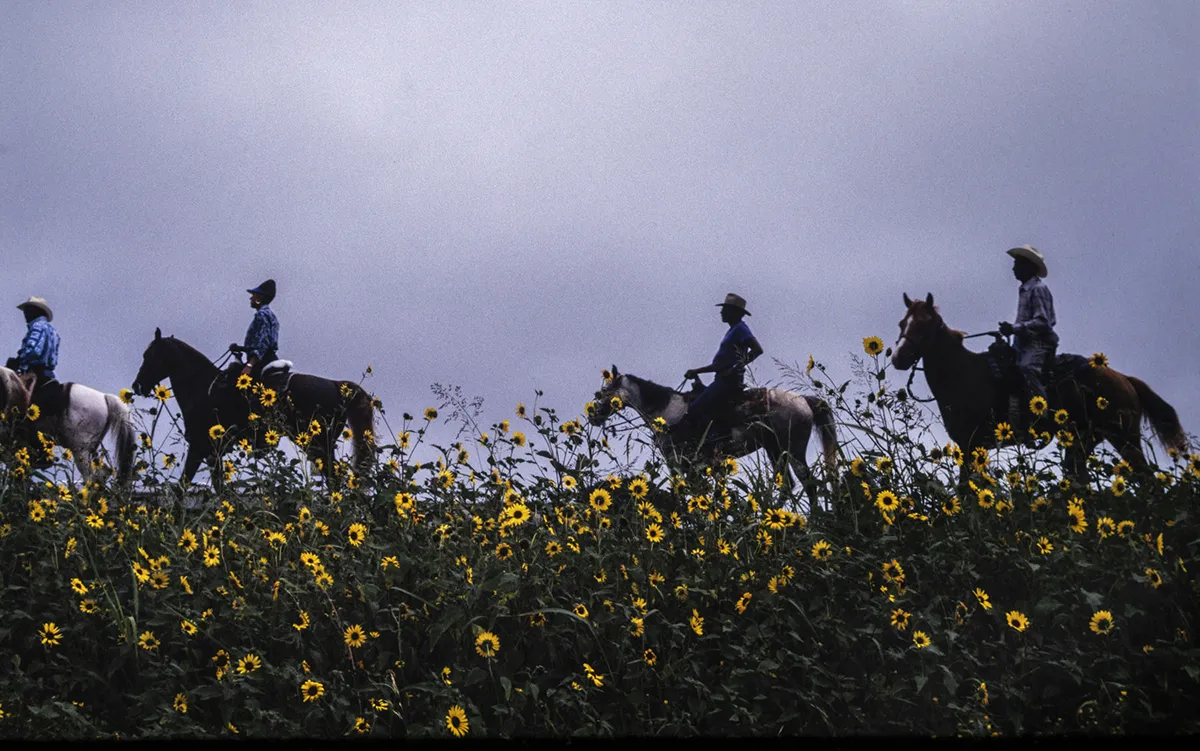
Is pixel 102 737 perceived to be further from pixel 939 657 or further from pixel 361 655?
pixel 939 657

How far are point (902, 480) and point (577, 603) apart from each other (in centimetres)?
199

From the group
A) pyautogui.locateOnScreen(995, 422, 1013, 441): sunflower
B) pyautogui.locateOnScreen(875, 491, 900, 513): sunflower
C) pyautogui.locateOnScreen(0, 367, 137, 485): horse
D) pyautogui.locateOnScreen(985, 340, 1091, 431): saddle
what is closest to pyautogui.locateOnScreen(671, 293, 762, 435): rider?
pyautogui.locateOnScreen(985, 340, 1091, 431): saddle

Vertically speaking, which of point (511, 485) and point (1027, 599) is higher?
point (511, 485)

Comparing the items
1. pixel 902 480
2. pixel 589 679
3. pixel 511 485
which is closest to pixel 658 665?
pixel 589 679

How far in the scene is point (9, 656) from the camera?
5.08 m

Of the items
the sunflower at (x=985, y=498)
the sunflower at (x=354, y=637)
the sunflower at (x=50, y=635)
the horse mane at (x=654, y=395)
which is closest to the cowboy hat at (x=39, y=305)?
the horse mane at (x=654, y=395)

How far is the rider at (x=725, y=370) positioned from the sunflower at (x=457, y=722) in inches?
277

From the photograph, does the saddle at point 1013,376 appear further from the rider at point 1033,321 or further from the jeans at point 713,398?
the jeans at point 713,398

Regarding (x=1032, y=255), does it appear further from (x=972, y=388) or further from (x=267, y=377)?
(x=267, y=377)

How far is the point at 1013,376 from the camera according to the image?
9.99m

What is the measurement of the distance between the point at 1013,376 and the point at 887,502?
5.16 metres

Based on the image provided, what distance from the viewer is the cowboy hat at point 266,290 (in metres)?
14.1

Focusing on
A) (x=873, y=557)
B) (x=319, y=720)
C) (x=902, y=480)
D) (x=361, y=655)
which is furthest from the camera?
(x=902, y=480)

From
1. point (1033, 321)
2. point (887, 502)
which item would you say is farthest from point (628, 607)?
point (1033, 321)
